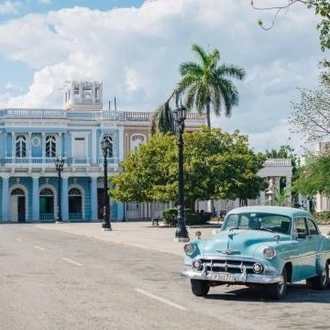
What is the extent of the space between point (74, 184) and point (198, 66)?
72.6ft

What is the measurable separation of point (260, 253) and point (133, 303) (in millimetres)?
2241

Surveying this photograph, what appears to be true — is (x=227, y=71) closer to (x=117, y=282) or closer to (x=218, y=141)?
(x=218, y=141)

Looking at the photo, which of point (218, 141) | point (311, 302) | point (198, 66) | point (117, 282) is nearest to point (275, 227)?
point (311, 302)

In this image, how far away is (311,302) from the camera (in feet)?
42.7

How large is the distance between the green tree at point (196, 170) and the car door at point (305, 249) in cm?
3452

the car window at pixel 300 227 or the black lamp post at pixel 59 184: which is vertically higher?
the black lamp post at pixel 59 184

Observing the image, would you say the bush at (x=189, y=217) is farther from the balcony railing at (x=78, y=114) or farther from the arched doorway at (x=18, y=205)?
the arched doorway at (x=18, y=205)

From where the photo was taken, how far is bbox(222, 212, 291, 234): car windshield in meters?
14.0

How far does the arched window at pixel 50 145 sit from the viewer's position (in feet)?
241

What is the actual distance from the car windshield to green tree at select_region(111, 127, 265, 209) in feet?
115

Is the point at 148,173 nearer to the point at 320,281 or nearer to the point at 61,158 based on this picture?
the point at 61,158

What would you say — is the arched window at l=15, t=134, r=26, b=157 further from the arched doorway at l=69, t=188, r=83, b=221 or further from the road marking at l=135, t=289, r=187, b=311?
Answer: the road marking at l=135, t=289, r=187, b=311

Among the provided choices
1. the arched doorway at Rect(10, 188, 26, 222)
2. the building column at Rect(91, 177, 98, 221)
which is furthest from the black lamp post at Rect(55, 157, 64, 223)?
the arched doorway at Rect(10, 188, 26, 222)

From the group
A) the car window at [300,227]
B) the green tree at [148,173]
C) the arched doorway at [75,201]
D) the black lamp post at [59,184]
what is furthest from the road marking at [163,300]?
the arched doorway at [75,201]
